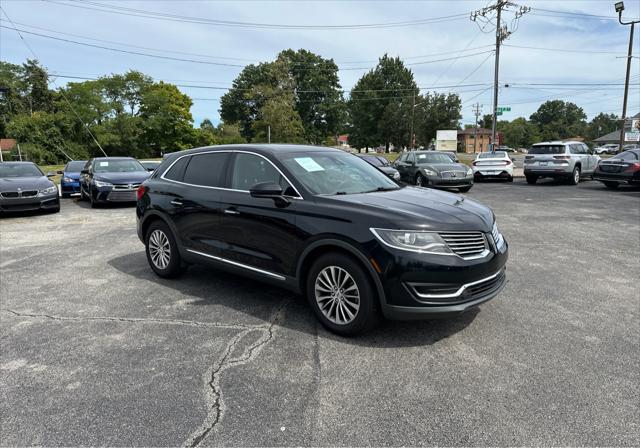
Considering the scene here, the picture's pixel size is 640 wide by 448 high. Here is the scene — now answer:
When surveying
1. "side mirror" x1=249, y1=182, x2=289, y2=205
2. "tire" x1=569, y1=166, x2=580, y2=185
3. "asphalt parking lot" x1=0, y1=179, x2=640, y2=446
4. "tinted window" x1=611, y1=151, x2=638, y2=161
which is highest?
"side mirror" x1=249, y1=182, x2=289, y2=205

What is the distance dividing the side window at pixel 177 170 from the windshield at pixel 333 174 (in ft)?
5.36

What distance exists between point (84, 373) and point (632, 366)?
4.08 metres

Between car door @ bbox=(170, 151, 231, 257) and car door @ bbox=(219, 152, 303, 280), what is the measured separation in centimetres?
14

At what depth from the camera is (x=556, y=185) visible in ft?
59.3

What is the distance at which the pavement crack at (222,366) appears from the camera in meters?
2.55

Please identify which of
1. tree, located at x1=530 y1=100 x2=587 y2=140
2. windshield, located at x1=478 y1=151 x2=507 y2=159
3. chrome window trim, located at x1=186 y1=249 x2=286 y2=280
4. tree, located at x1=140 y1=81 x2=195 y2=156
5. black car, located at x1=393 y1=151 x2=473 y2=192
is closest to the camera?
chrome window trim, located at x1=186 y1=249 x2=286 y2=280

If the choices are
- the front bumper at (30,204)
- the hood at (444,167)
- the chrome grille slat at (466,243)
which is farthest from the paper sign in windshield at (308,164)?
the hood at (444,167)

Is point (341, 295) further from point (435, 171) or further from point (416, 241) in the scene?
point (435, 171)

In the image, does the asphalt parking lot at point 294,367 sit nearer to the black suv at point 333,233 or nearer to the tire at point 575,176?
the black suv at point 333,233

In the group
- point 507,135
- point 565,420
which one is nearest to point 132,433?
point 565,420

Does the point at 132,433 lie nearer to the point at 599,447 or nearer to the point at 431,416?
the point at 431,416

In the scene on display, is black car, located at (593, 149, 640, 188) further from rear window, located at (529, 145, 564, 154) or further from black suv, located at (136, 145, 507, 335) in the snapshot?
black suv, located at (136, 145, 507, 335)

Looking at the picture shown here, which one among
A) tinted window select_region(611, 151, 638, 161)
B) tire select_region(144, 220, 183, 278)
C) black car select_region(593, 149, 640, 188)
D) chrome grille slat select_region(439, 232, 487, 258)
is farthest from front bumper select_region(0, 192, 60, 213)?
tinted window select_region(611, 151, 638, 161)

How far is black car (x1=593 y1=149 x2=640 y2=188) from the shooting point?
15.1 metres
